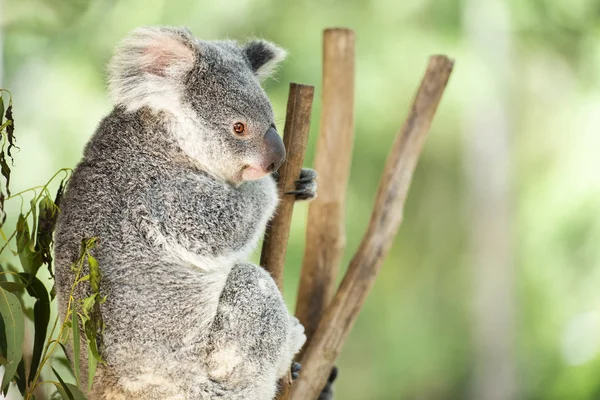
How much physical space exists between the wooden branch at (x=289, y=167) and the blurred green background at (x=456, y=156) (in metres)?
4.23

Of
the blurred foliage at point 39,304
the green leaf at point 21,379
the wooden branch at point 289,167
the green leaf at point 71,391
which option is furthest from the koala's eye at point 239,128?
the green leaf at point 21,379

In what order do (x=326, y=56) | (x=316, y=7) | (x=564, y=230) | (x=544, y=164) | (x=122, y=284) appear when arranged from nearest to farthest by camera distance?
(x=122, y=284) → (x=326, y=56) → (x=564, y=230) → (x=544, y=164) → (x=316, y=7)

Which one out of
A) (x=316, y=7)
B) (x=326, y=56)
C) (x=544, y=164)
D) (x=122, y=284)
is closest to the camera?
(x=122, y=284)

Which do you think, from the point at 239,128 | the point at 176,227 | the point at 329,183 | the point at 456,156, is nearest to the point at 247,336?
the point at 176,227

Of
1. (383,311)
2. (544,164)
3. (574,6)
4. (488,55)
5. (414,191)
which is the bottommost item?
(383,311)

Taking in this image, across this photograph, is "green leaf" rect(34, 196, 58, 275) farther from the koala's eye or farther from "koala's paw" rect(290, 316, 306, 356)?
"koala's paw" rect(290, 316, 306, 356)

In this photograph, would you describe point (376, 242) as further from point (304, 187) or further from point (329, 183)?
point (304, 187)

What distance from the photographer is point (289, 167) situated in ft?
7.88

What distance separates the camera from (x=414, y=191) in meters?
8.53

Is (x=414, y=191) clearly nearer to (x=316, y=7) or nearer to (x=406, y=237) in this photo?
(x=406, y=237)

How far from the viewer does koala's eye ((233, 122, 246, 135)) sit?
2109 mm

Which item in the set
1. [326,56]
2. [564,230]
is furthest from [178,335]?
[564,230]

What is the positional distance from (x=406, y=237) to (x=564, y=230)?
1.90 m

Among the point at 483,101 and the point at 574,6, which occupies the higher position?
the point at 574,6
